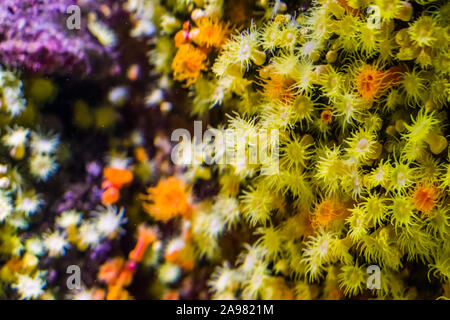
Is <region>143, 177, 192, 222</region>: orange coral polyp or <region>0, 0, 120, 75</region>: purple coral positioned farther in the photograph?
<region>143, 177, 192, 222</region>: orange coral polyp

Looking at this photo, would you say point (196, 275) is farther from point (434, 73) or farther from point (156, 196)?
point (434, 73)

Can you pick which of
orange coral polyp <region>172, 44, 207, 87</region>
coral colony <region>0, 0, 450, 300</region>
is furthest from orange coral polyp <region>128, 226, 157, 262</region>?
orange coral polyp <region>172, 44, 207, 87</region>

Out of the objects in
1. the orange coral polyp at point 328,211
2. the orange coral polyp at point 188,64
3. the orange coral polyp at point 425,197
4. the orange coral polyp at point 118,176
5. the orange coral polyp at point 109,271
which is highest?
the orange coral polyp at point 188,64

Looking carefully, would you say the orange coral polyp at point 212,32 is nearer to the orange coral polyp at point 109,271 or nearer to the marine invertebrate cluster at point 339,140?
the marine invertebrate cluster at point 339,140

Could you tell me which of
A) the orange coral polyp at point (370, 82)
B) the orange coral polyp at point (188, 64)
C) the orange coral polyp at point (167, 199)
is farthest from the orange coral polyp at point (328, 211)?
the orange coral polyp at point (188, 64)

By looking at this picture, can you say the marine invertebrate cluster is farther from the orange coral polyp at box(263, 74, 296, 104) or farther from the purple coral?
the purple coral

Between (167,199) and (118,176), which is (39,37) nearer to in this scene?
(118,176)

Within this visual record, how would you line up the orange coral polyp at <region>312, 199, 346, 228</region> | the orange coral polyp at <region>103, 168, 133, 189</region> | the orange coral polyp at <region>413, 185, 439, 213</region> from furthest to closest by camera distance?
the orange coral polyp at <region>103, 168, 133, 189</region> → the orange coral polyp at <region>312, 199, 346, 228</region> → the orange coral polyp at <region>413, 185, 439, 213</region>
